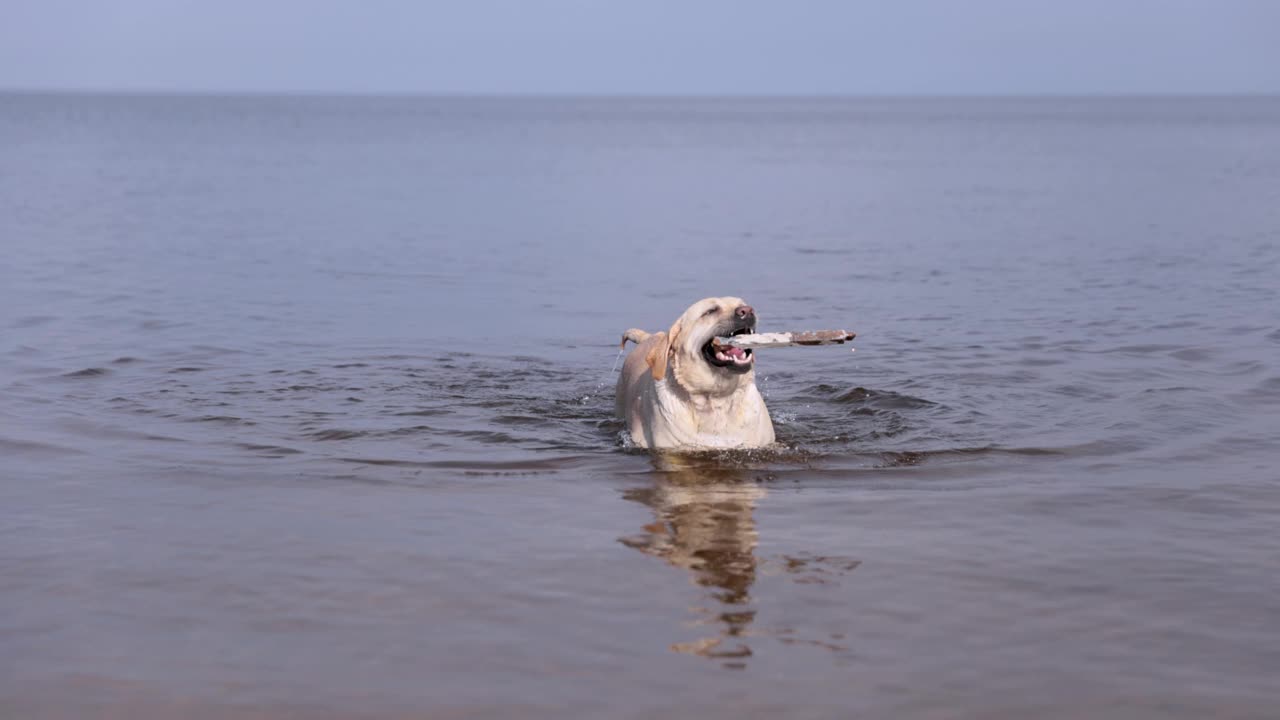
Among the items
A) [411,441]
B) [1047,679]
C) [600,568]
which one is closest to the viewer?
[1047,679]

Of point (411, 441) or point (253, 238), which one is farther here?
point (253, 238)

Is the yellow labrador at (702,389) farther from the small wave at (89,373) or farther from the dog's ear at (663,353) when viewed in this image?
the small wave at (89,373)

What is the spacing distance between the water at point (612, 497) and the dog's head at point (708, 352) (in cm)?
65

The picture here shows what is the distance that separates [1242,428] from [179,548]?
343 inches

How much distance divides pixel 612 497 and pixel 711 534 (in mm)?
1222

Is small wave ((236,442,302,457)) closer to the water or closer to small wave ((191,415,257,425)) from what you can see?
the water

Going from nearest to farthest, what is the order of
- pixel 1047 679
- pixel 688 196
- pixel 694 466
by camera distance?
1. pixel 1047 679
2. pixel 694 466
3. pixel 688 196

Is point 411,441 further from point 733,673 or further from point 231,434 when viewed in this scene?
point 733,673

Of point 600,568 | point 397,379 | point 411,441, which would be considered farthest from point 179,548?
point 397,379

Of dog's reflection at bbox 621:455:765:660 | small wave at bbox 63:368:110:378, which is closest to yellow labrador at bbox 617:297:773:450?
dog's reflection at bbox 621:455:765:660

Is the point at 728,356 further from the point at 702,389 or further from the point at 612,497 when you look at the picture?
the point at 612,497

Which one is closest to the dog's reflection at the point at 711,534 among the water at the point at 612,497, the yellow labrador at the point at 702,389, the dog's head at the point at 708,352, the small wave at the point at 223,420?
the water at the point at 612,497

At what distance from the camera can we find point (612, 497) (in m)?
9.38

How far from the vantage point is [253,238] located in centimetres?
3023
